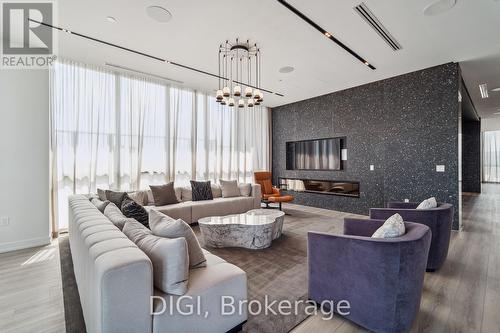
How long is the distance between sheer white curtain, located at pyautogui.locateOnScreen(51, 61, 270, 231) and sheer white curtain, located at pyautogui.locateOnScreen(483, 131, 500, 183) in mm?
12779

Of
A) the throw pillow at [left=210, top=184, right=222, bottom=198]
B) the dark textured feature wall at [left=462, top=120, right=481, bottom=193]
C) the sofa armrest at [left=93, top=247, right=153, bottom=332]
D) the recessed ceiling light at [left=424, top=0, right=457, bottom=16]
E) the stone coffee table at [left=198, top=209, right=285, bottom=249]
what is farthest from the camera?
the dark textured feature wall at [left=462, top=120, right=481, bottom=193]

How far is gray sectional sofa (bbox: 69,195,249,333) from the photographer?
3.76ft

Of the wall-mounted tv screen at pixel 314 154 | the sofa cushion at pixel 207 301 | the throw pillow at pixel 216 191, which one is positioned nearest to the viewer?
the sofa cushion at pixel 207 301

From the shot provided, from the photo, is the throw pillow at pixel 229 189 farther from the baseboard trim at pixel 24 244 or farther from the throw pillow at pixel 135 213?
the baseboard trim at pixel 24 244

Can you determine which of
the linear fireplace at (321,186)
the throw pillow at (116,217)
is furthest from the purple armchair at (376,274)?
the linear fireplace at (321,186)

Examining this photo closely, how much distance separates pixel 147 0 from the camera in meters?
2.60

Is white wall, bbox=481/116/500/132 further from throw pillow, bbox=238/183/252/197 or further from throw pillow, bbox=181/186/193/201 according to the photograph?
throw pillow, bbox=181/186/193/201

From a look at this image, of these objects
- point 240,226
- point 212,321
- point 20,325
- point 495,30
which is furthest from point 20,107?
point 495,30

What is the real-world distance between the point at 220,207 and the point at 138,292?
3.75 m

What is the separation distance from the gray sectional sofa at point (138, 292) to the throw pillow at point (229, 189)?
3.73 m

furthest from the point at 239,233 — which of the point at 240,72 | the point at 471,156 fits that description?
the point at 471,156

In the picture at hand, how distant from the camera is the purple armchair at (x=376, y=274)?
1.55m

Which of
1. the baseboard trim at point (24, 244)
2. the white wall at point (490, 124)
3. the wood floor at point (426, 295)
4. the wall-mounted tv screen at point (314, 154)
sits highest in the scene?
the white wall at point (490, 124)

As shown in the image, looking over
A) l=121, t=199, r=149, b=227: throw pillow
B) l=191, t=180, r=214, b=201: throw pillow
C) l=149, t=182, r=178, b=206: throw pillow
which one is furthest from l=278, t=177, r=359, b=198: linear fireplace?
l=121, t=199, r=149, b=227: throw pillow
